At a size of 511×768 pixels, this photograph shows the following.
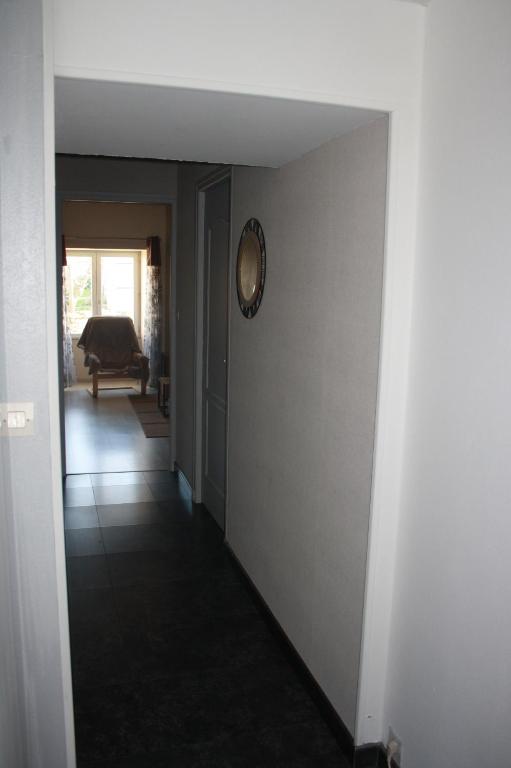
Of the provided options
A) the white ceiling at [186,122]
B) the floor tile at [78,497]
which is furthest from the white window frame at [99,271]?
the white ceiling at [186,122]

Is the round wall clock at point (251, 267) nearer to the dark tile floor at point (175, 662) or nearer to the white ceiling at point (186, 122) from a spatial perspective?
the white ceiling at point (186, 122)

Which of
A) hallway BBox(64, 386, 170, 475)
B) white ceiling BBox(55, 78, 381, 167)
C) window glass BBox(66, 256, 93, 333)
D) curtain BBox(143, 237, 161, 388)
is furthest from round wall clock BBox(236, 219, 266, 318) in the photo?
window glass BBox(66, 256, 93, 333)

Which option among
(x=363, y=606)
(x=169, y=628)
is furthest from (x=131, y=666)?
(x=363, y=606)

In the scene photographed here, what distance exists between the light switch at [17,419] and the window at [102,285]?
9215mm

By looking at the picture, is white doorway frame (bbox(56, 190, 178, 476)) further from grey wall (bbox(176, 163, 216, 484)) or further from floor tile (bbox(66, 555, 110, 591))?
floor tile (bbox(66, 555, 110, 591))

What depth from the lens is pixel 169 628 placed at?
3270mm

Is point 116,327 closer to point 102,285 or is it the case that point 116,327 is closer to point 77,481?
point 102,285

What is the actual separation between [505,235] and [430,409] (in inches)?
22.6

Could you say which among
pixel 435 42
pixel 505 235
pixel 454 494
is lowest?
pixel 454 494

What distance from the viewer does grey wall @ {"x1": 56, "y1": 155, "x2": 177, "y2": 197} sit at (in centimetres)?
520

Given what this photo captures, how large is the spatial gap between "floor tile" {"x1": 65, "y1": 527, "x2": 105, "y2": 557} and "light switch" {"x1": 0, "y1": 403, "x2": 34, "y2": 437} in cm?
252

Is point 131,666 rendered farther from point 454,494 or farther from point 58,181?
point 58,181

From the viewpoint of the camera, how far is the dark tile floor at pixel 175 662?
245cm

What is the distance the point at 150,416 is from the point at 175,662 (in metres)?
5.53
